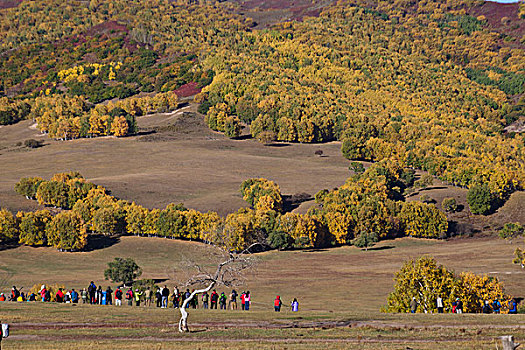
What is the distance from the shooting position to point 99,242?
12019cm

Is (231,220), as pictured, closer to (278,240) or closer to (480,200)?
(278,240)

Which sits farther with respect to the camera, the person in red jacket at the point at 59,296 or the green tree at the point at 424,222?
the green tree at the point at 424,222

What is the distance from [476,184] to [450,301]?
111543mm

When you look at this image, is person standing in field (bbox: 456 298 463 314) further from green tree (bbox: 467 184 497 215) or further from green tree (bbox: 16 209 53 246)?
green tree (bbox: 467 184 497 215)

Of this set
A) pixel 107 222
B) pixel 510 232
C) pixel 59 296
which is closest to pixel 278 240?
pixel 107 222

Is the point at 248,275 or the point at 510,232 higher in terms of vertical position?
the point at 510,232

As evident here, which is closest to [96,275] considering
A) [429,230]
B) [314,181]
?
[429,230]

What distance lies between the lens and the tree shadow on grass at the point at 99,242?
385 feet

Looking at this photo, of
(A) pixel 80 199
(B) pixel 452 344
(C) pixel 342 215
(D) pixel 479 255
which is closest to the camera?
(B) pixel 452 344

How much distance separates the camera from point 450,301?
180ft

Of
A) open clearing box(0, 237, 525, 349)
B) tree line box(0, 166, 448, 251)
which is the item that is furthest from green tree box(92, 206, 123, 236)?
open clearing box(0, 237, 525, 349)

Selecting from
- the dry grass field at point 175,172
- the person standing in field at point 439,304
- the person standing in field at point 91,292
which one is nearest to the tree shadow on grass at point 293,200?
the dry grass field at point 175,172

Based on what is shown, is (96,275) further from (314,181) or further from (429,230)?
(314,181)

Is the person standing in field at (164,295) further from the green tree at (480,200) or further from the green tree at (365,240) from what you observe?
the green tree at (480,200)
